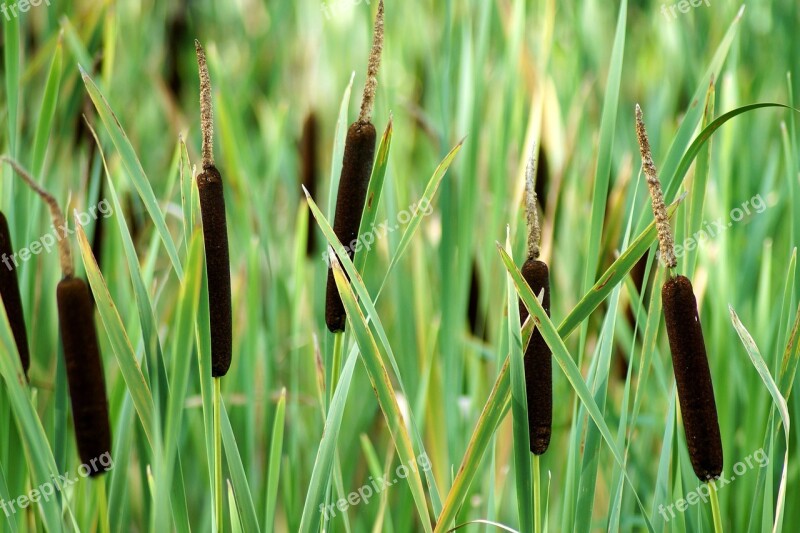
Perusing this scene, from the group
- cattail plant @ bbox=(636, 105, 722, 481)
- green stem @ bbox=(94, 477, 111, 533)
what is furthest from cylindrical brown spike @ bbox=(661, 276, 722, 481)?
green stem @ bbox=(94, 477, 111, 533)

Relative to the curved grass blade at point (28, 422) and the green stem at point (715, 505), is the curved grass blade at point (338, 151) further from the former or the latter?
the green stem at point (715, 505)

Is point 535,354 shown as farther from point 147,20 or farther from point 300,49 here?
point 147,20

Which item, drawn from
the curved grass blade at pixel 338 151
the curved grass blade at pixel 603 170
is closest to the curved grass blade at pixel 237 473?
the curved grass blade at pixel 338 151

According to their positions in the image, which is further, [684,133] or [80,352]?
[684,133]

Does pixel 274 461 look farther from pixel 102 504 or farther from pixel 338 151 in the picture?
pixel 338 151

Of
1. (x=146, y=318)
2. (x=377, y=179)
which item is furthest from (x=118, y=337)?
(x=377, y=179)

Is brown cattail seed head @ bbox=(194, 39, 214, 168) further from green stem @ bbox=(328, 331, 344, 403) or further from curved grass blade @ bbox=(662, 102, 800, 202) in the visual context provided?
curved grass blade @ bbox=(662, 102, 800, 202)

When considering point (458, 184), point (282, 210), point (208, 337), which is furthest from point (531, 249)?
point (282, 210)
